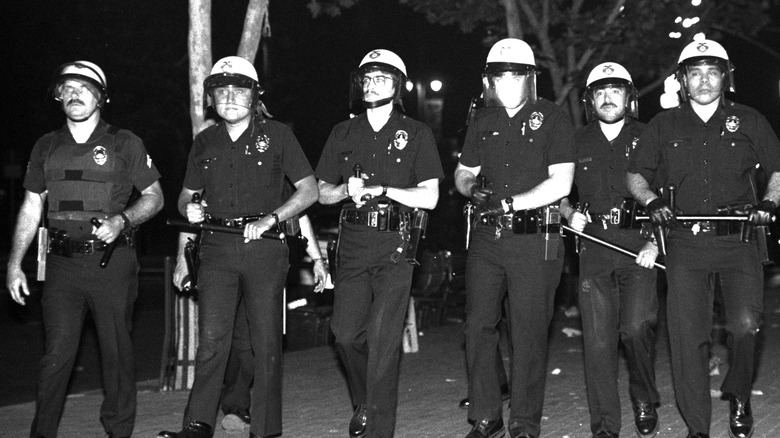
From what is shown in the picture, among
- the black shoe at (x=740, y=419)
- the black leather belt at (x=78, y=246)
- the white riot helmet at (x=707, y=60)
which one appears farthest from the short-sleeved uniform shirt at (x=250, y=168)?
the black shoe at (x=740, y=419)

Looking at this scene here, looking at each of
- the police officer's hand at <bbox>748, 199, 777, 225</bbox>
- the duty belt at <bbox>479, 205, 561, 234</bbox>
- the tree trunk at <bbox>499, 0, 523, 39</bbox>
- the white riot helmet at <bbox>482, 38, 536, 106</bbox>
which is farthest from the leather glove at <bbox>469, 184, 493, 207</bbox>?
the tree trunk at <bbox>499, 0, 523, 39</bbox>

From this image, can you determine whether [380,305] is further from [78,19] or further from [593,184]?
[78,19]

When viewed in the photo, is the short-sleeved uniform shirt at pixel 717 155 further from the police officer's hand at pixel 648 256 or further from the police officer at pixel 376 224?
the police officer at pixel 376 224

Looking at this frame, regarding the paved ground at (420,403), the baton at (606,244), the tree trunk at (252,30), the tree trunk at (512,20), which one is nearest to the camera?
the baton at (606,244)

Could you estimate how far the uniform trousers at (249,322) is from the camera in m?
7.37

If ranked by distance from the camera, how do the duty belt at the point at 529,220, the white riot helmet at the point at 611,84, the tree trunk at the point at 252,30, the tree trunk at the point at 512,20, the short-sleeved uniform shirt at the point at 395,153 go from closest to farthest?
the duty belt at the point at 529,220 → the short-sleeved uniform shirt at the point at 395,153 → the white riot helmet at the point at 611,84 → the tree trunk at the point at 252,30 → the tree trunk at the point at 512,20

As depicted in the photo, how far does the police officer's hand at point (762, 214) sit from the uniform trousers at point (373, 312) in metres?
2.09

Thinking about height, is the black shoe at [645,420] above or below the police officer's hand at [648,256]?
below

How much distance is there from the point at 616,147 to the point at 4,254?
3047 centimetres

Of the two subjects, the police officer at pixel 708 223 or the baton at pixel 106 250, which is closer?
the baton at pixel 106 250

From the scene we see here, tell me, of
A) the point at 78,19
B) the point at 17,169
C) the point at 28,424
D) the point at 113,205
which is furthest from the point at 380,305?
the point at 17,169

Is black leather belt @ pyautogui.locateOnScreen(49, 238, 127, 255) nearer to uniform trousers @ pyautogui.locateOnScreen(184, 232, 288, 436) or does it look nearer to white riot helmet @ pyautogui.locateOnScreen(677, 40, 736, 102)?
uniform trousers @ pyautogui.locateOnScreen(184, 232, 288, 436)

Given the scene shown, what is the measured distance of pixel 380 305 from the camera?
24.1 ft

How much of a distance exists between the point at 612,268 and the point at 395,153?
169cm
